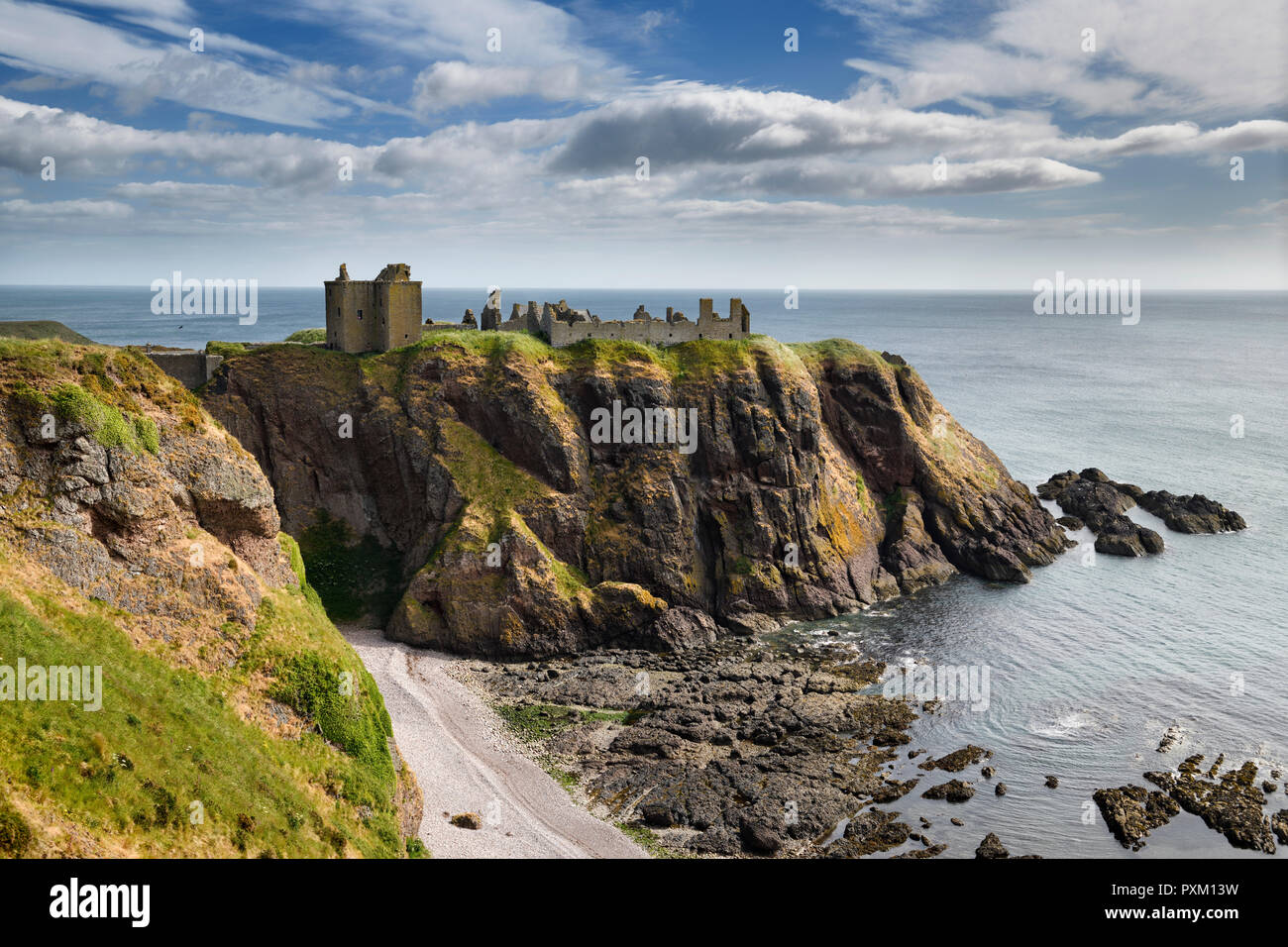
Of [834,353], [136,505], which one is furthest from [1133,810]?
[834,353]

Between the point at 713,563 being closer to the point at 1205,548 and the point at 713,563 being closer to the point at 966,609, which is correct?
the point at 966,609

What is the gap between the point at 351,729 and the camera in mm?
35625

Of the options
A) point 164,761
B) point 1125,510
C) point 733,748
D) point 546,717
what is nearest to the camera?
point 164,761

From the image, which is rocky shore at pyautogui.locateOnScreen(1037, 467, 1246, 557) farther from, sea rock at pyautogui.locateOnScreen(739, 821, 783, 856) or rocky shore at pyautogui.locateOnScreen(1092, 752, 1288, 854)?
sea rock at pyautogui.locateOnScreen(739, 821, 783, 856)

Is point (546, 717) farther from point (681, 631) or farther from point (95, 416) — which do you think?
point (95, 416)

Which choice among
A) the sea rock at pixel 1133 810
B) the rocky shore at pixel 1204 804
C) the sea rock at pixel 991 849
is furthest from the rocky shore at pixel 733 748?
the rocky shore at pixel 1204 804

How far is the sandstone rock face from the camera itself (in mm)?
32156

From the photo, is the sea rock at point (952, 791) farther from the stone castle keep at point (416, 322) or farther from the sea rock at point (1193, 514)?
the sea rock at point (1193, 514)

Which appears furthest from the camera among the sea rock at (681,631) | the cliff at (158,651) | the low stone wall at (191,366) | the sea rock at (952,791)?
the low stone wall at (191,366)

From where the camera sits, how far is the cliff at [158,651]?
25.8 m

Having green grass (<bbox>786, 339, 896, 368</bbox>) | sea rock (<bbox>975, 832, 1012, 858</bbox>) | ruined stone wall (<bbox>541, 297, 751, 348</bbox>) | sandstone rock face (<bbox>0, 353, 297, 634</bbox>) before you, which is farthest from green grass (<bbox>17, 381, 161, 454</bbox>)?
green grass (<bbox>786, 339, 896, 368</bbox>)

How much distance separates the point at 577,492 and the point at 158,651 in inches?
1736

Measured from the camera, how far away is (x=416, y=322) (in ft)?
265

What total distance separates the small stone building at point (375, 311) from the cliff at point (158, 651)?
41.0 m
